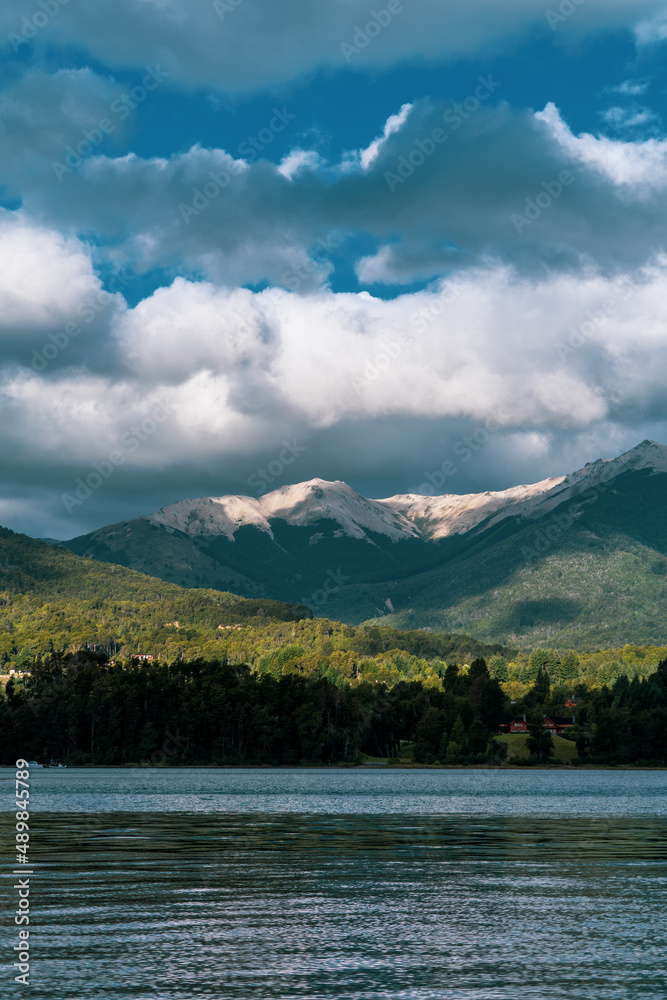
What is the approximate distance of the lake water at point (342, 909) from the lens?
119 feet

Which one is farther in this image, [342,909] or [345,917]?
[342,909]

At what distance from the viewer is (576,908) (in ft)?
169

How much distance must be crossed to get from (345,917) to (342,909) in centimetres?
205

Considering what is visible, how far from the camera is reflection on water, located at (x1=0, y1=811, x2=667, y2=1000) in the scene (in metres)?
36.2

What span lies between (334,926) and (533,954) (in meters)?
9.36

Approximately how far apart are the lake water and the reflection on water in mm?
135

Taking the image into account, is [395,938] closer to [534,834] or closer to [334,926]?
[334,926]

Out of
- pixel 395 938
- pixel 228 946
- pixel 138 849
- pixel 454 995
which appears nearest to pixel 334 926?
pixel 395 938

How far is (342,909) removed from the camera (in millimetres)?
50062

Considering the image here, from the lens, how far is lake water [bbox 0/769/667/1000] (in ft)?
119

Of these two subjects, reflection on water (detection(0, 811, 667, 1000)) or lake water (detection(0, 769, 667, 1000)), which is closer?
reflection on water (detection(0, 811, 667, 1000))

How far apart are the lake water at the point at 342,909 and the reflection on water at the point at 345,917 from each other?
13cm

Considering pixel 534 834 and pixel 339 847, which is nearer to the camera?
pixel 339 847

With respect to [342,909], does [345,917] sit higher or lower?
higher
